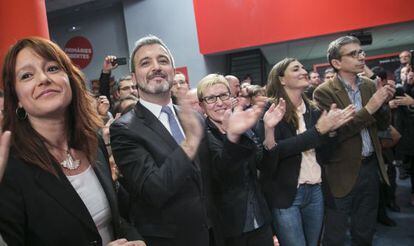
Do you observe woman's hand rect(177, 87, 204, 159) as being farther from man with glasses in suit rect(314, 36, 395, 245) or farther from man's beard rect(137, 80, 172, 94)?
man with glasses in suit rect(314, 36, 395, 245)

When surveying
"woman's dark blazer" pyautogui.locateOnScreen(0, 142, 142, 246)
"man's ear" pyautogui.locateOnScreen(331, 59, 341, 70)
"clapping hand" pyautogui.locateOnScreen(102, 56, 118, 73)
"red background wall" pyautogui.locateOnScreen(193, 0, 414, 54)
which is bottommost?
"woman's dark blazer" pyautogui.locateOnScreen(0, 142, 142, 246)

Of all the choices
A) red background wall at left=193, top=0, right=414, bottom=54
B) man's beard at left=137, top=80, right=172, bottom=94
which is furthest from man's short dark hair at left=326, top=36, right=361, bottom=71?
red background wall at left=193, top=0, right=414, bottom=54

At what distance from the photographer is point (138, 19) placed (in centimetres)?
753

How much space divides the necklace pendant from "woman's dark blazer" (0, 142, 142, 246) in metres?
0.09

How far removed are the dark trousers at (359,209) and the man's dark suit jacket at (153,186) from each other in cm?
135

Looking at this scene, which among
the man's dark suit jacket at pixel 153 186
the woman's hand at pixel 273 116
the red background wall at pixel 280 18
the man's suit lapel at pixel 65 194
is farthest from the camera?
the red background wall at pixel 280 18

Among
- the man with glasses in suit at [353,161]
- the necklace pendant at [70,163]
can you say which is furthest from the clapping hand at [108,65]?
the necklace pendant at [70,163]

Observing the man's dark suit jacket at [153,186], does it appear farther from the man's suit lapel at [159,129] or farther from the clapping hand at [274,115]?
the clapping hand at [274,115]

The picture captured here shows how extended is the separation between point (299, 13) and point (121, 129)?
5.63 metres

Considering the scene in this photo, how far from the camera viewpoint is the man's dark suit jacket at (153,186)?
4.92ft

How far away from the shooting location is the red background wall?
618cm

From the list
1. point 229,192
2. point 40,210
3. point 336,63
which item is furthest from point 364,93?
point 40,210

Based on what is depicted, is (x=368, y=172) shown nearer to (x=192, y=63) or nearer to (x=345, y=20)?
(x=345, y=20)

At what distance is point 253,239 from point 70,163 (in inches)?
49.0
